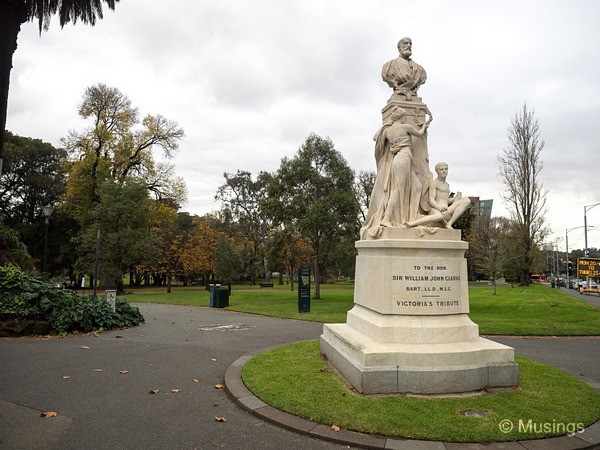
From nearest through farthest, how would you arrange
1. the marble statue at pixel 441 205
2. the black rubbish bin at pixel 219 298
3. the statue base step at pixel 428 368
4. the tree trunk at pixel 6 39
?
the statue base step at pixel 428 368
the marble statue at pixel 441 205
the tree trunk at pixel 6 39
the black rubbish bin at pixel 219 298

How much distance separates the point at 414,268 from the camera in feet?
18.4

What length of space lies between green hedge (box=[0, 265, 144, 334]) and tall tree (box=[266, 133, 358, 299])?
12280mm

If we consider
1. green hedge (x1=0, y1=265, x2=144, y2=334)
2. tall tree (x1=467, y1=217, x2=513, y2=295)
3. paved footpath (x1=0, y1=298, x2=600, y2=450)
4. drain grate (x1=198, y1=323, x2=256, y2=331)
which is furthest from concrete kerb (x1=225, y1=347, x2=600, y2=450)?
tall tree (x1=467, y1=217, x2=513, y2=295)

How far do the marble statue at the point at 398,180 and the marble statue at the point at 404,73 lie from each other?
0.52 metres

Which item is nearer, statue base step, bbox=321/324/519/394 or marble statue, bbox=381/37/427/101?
statue base step, bbox=321/324/519/394

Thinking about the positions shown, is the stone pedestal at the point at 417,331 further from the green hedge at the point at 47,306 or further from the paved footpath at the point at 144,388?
the green hedge at the point at 47,306

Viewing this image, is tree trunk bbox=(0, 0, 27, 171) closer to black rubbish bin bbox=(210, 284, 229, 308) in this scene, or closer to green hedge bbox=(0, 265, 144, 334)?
green hedge bbox=(0, 265, 144, 334)

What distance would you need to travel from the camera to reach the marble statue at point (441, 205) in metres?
6.04

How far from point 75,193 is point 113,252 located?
8426 mm

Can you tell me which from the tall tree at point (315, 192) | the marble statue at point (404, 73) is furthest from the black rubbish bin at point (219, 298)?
the marble statue at point (404, 73)

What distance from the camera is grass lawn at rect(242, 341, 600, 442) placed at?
155 inches

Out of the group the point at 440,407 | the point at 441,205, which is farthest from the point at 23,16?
the point at 440,407

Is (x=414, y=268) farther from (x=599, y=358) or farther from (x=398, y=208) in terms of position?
(x=599, y=358)

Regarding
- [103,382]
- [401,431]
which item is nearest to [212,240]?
[103,382]
